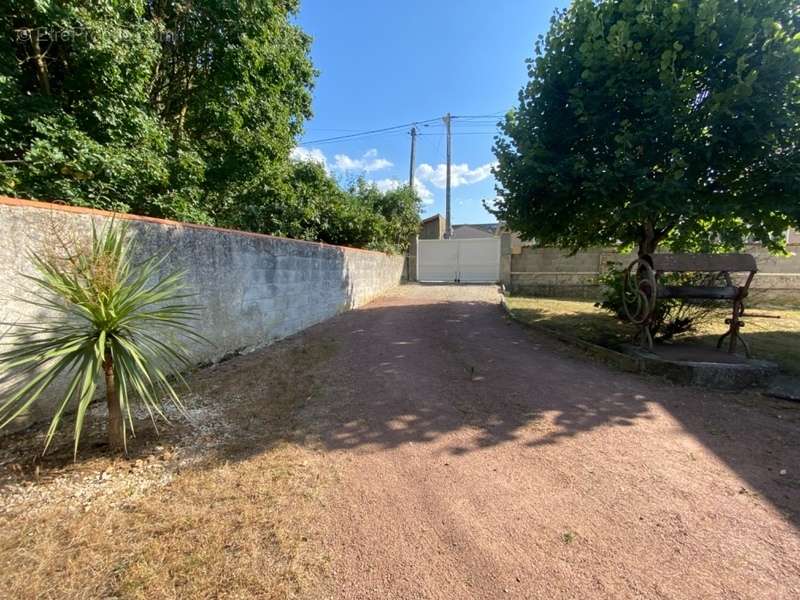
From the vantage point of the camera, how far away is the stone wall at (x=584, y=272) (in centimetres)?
1007

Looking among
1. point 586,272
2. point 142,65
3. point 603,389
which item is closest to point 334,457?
point 603,389

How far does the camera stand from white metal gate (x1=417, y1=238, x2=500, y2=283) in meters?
14.6

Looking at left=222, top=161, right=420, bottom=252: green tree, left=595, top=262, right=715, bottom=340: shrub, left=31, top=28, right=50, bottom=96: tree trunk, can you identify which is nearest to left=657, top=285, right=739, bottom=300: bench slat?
left=595, top=262, right=715, bottom=340: shrub

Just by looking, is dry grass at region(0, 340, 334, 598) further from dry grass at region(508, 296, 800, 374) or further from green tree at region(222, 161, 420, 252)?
green tree at region(222, 161, 420, 252)

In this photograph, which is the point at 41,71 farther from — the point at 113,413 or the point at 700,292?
the point at 700,292

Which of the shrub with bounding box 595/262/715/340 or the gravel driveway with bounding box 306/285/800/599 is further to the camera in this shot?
the shrub with bounding box 595/262/715/340

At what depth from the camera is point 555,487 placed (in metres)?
2.12

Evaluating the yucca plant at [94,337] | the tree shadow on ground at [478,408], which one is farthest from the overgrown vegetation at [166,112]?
the tree shadow on ground at [478,408]

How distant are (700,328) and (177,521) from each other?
842cm

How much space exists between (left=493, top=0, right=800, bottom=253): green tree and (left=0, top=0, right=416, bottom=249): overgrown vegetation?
5.29m

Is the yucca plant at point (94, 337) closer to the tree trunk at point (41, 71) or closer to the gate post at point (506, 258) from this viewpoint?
the tree trunk at point (41, 71)

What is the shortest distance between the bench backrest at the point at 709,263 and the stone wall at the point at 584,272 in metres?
6.47

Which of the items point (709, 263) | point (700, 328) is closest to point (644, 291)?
point (709, 263)

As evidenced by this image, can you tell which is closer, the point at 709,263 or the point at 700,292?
the point at 709,263
